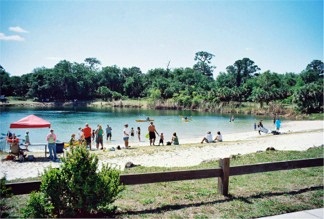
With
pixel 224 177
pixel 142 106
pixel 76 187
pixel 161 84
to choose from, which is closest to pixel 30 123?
pixel 76 187

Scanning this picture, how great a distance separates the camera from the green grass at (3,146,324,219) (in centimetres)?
595

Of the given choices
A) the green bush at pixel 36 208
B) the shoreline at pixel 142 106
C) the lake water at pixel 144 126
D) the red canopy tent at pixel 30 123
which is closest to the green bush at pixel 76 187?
the green bush at pixel 36 208

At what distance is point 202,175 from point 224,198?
2.77 ft

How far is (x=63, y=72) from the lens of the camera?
110 metres

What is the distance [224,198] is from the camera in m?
6.77

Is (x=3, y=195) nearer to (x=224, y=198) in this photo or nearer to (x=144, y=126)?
(x=224, y=198)

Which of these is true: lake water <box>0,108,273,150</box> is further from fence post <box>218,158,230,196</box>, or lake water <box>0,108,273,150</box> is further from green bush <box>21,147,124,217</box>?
fence post <box>218,158,230,196</box>

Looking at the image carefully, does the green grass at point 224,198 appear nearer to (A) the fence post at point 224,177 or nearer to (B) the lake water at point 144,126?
(A) the fence post at point 224,177

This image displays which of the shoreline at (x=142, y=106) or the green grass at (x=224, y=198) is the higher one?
the shoreline at (x=142, y=106)

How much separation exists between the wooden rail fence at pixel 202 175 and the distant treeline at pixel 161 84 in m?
68.1

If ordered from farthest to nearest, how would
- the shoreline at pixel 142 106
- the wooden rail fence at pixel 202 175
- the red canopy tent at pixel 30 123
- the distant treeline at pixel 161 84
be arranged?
1. the distant treeline at pixel 161 84
2. the shoreline at pixel 142 106
3. the red canopy tent at pixel 30 123
4. the wooden rail fence at pixel 202 175

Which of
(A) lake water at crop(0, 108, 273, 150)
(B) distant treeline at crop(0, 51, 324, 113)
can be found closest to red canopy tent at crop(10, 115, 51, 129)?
(A) lake water at crop(0, 108, 273, 150)

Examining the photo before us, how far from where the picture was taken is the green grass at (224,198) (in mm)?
5945

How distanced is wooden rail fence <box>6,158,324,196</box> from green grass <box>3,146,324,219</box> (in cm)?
49
